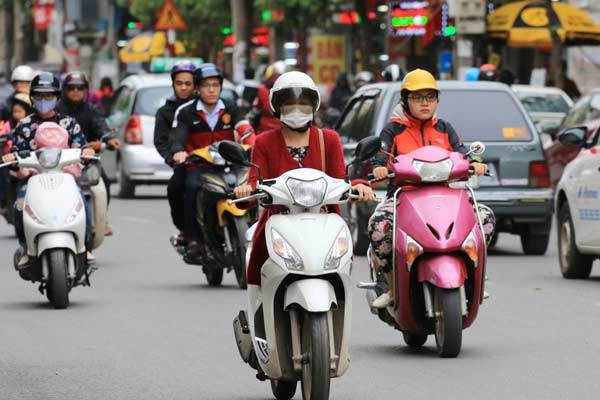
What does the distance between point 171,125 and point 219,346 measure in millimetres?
4700

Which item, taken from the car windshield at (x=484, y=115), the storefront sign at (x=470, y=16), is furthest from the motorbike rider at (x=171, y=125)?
the storefront sign at (x=470, y=16)

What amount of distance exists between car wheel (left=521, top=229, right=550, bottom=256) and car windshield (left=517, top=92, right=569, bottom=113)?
9.08 meters

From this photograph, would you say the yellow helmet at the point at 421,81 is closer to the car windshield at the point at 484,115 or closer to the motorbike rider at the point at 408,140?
the motorbike rider at the point at 408,140

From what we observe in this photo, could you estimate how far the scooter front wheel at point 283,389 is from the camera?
912cm

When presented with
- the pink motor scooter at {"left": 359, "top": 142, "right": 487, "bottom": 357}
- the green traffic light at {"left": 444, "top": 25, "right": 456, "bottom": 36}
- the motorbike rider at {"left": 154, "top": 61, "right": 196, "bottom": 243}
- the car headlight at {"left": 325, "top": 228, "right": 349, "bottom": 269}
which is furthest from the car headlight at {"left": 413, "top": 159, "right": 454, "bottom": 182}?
the green traffic light at {"left": 444, "top": 25, "right": 456, "bottom": 36}

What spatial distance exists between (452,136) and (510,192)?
6.74 meters

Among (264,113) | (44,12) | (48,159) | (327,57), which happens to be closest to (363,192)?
(48,159)

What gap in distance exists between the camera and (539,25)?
114 ft

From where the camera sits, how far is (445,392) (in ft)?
31.0

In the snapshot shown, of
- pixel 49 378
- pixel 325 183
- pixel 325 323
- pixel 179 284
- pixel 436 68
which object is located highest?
pixel 325 183

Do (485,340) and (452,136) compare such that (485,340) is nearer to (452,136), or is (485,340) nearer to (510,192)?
(452,136)

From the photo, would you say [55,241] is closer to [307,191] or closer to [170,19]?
[307,191]

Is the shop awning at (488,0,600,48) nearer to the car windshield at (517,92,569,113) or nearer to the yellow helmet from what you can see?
the car windshield at (517,92,569,113)

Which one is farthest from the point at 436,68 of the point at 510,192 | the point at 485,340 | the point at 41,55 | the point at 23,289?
the point at 41,55
